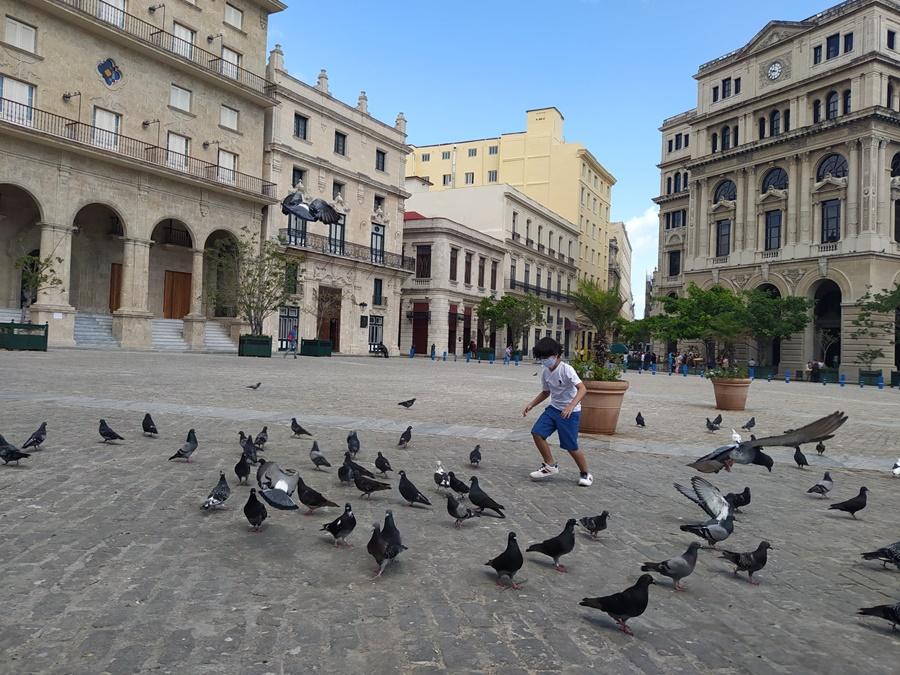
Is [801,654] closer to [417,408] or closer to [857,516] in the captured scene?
[857,516]

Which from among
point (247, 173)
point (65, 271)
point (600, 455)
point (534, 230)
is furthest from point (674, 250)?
point (600, 455)

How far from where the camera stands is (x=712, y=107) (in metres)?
50.9

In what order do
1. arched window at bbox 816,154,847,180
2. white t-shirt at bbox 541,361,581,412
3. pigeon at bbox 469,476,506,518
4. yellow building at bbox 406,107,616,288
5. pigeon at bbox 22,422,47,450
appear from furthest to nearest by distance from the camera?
yellow building at bbox 406,107,616,288 < arched window at bbox 816,154,847,180 < white t-shirt at bbox 541,361,581,412 < pigeon at bbox 22,422,47,450 < pigeon at bbox 469,476,506,518

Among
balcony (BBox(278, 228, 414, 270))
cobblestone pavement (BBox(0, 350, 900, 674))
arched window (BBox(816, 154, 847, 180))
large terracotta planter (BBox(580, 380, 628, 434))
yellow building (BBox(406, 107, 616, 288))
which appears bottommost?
cobblestone pavement (BBox(0, 350, 900, 674))

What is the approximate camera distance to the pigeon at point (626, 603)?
123 inches

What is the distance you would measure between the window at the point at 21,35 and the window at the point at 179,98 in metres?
6.18

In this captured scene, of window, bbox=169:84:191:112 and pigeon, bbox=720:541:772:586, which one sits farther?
window, bbox=169:84:191:112

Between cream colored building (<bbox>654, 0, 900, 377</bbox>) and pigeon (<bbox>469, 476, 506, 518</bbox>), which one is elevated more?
cream colored building (<bbox>654, 0, 900, 377</bbox>)

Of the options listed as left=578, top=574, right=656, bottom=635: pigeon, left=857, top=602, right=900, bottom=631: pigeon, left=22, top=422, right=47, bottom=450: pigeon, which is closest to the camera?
left=578, top=574, right=656, bottom=635: pigeon

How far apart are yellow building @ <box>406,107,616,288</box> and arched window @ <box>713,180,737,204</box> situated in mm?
18311

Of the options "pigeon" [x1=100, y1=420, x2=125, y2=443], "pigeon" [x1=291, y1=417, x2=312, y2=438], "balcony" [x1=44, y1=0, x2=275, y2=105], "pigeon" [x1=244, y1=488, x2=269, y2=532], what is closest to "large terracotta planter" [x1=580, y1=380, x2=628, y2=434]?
"pigeon" [x1=291, y1=417, x2=312, y2=438]

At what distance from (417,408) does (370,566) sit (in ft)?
27.8

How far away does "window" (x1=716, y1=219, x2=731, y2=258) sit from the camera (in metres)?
49.7

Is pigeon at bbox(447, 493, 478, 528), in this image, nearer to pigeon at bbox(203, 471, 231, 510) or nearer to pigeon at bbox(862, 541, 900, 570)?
pigeon at bbox(203, 471, 231, 510)
